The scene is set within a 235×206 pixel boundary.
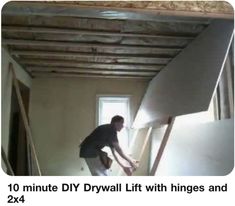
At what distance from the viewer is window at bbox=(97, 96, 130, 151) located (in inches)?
192

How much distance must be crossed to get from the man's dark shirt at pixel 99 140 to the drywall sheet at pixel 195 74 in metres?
0.61

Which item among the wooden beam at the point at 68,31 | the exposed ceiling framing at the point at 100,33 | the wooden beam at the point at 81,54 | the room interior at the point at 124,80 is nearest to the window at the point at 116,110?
the room interior at the point at 124,80

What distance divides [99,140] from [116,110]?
1745 mm

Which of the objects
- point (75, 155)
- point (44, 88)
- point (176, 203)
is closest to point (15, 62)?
point (44, 88)

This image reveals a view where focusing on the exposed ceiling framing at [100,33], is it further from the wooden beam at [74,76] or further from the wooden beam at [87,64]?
the wooden beam at [74,76]

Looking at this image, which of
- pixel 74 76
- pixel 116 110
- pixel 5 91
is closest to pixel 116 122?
pixel 5 91

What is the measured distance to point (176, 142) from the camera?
3.33 m

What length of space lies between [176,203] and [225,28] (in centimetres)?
139

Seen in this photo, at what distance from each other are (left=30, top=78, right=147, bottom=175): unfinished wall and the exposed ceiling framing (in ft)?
2.45

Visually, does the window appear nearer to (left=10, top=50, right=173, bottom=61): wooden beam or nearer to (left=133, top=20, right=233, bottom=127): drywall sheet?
(left=133, top=20, right=233, bottom=127): drywall sheet

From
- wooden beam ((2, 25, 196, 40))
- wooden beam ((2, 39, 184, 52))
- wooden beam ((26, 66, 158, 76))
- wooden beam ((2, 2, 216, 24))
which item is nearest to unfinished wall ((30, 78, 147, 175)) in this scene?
wooden beam ((26, 66, 158, 76))

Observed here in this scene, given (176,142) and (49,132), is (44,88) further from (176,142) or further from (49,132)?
(176,142)

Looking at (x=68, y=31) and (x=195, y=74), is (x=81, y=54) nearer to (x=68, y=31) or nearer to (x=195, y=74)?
(x=68, y=31)

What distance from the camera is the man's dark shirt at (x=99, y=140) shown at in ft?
10.5
